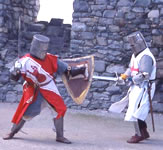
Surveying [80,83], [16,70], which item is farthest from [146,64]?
[16,70]

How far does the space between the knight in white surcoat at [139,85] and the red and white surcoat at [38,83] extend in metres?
0.95

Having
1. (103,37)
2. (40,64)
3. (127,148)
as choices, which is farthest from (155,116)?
(40,64)

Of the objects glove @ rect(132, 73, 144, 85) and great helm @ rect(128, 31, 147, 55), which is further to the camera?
great helm @ rect(128, 31, 147, 55)

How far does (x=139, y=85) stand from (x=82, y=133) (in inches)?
49.1

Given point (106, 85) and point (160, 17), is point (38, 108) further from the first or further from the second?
point (160, 17)

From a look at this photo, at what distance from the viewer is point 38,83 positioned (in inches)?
225

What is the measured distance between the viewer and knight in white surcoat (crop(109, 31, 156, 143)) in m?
5.84

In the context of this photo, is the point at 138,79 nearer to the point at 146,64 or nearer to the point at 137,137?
the point at 146,64

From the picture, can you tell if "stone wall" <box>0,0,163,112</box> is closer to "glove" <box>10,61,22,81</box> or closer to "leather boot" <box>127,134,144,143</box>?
"leather boot" <box>127,134,144,143</box>

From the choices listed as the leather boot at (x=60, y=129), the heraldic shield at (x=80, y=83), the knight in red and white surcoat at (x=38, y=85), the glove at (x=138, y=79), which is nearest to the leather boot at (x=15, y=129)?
the knight in red and white surcoat at (x=38, y=85)

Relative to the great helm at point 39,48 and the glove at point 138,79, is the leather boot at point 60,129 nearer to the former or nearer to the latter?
the great helm at point 39,48

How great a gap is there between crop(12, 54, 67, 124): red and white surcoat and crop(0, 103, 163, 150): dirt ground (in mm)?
396

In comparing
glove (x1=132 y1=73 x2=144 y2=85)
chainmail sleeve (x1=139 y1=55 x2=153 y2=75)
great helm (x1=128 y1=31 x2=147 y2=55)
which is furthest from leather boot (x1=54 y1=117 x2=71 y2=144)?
great helm (x1=128 y1=31 x2=147 y2=55)

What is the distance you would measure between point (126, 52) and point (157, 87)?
882 mm
